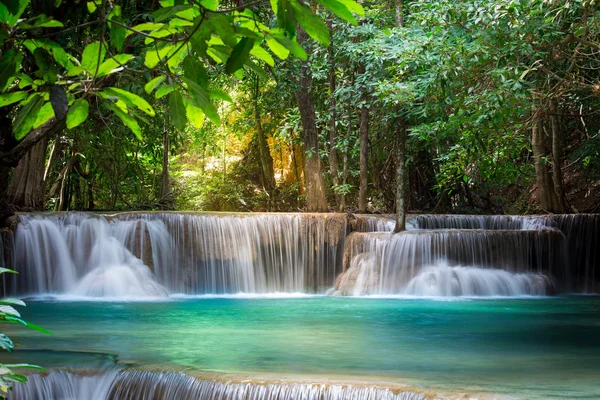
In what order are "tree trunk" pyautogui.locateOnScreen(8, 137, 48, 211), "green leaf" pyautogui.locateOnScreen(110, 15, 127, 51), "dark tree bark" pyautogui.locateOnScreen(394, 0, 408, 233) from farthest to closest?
"tree trunk" pyautogui.locateOnScreen(8, 137, 48, 211) → "dark tree bark" pyautogui.locateOnScreen(394, 0, 408, 233) → "green leaf" pyautogui.locateOnScreen(110, 15, 127, 51)

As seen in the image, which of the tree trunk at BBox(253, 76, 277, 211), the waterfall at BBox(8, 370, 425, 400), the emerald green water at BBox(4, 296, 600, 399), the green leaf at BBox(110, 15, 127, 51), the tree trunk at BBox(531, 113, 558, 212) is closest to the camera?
the green leaf at BBox(110, 15, 127, 51)

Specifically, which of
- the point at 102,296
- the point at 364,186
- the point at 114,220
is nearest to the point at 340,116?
the point at 364,186

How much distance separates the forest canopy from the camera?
147cm

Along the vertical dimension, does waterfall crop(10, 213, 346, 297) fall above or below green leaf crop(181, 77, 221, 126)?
below

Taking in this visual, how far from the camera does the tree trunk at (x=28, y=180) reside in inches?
544

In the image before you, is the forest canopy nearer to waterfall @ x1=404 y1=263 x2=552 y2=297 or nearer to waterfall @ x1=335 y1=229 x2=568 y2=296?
waterfall @ x1=335 y1=229 x2=568 y2=296

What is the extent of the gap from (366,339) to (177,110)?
6.42 metres

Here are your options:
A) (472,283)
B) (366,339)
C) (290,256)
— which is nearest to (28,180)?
(290,256)

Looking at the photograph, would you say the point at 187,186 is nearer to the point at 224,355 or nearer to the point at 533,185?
the point at 533,185

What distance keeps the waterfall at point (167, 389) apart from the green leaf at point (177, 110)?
381cm

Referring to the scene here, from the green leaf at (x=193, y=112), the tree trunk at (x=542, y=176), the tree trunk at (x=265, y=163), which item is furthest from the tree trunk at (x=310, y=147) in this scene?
the green leaf at (x=193, y=112)

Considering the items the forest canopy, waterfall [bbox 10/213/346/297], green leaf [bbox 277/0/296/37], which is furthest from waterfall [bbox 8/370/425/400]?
waterfall [bbox 10/213/346/297]

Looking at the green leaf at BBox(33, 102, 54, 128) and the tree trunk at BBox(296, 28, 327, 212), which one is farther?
the tree trunk at BBox(296, 28, 327, 212)

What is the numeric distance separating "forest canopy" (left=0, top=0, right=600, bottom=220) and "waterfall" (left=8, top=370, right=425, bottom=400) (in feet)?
6.33
